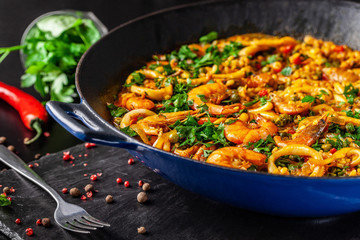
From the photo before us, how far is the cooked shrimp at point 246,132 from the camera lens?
329 cm

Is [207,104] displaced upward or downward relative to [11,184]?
upward

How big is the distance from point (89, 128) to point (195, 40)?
2171mm

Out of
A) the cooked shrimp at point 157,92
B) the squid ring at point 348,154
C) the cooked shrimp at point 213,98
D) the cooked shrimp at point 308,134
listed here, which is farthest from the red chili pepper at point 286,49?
the squid ring at point 348,154

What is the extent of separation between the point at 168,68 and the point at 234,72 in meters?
0.56

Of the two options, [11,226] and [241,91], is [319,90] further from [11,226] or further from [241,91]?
[11,226]

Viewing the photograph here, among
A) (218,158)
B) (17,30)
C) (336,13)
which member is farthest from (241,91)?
(17,30)

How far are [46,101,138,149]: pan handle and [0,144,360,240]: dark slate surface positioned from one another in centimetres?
64

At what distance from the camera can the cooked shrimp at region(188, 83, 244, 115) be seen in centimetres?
362

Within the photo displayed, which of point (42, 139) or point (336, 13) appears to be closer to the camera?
point (42, 139)

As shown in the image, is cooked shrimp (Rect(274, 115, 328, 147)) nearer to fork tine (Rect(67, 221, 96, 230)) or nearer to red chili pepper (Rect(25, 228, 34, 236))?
fork tine (Rect(67, 221, 96, 230))

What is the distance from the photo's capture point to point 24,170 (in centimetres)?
370

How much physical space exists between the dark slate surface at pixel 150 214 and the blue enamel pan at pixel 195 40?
165 mm

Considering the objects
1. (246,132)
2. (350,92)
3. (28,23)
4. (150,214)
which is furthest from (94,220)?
(28,23)

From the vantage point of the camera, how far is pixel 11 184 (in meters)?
3.68
